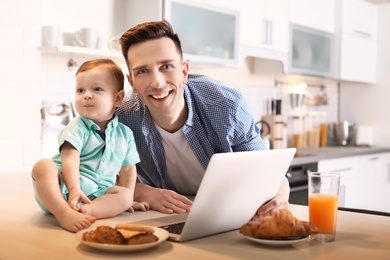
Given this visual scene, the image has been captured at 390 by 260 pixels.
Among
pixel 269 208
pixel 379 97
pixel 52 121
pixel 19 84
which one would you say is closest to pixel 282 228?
pixel 269 208

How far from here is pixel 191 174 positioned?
76.1 inches

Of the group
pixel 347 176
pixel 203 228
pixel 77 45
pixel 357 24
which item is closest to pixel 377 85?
pixel 357 24

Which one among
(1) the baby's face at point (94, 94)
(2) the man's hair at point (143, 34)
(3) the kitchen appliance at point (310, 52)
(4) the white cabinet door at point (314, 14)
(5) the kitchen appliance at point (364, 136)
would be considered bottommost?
(5) the kitchen appliance at point (364, 136)

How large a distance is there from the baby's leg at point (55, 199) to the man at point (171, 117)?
1.08 feet

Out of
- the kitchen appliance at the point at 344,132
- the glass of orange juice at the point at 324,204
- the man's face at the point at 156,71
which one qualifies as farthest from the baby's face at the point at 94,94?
the kitchen appliance at the point at 344,132

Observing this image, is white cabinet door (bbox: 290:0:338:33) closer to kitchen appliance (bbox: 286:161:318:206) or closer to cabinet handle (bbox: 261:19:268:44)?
cabinet handle (bbox: 261:19:268:44)

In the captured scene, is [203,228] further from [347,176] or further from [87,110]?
[347,176]

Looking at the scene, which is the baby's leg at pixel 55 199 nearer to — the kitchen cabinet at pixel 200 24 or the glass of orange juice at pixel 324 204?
the glass of orange juice at pixel 324 204

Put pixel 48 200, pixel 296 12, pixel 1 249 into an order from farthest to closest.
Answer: pixel 296 12, pixel 48 200, pixel 1 249

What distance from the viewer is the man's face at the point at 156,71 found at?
1.60 meters

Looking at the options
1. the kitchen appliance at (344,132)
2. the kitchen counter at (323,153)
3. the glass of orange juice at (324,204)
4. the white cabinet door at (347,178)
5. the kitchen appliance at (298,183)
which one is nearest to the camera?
the glass of orange juice at (324,204)

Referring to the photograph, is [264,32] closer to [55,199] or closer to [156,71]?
[156,71]

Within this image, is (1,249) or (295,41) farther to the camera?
(295,41)

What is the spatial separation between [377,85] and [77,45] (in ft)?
11.1
